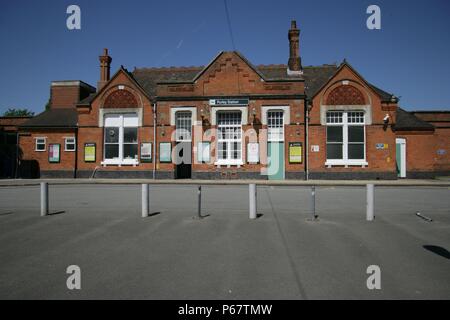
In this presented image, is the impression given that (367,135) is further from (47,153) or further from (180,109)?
(47,153)

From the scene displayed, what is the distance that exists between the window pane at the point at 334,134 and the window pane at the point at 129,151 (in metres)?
14.4

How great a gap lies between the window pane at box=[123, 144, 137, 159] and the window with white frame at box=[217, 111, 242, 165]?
6.52m

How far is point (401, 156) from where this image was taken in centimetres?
2383

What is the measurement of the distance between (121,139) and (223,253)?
20.4m

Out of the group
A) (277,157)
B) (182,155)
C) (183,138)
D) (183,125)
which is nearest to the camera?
(277,157)

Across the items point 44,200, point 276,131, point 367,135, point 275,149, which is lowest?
point 44,200

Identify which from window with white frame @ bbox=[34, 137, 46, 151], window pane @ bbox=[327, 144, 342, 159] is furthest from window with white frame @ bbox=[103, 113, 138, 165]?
window pane @ bbox=[327, 144, 342, 159]

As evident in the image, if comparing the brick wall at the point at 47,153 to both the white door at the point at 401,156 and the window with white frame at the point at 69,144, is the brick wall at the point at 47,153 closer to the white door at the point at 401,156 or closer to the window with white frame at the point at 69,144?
the window with white frame at the point at 69,144

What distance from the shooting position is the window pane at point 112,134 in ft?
79.3

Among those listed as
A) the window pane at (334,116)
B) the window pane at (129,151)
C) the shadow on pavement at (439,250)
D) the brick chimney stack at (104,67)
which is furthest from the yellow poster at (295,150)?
the brick chimney stack at (104,67)

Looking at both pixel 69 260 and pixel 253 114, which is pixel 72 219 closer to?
pixel 69 260

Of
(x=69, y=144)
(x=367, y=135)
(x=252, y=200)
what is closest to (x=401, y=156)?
(x=367, y=135)

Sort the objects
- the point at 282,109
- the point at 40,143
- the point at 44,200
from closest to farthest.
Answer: the point at 44,200, the point at 282,109, the point at 40,143

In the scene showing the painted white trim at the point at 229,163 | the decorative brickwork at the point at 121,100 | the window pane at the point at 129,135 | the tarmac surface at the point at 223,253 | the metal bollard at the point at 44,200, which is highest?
the decorative brickwork at the point at 121,100
